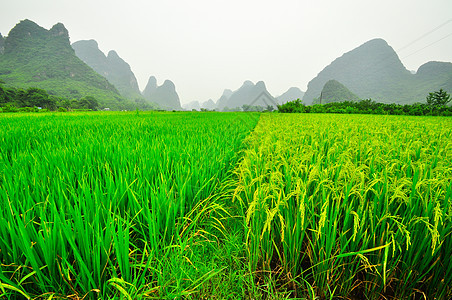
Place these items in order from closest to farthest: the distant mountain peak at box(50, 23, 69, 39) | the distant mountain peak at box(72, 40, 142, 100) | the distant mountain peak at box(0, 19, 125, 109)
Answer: the distant mountain peak at box(0, 19, 125, 109)
the distant mountain peak at box(50, 23, 69, 39)
the distant mountain peak at box(72, 40, 142, 100)

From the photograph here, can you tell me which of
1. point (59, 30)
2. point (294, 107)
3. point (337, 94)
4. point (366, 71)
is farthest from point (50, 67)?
point (366, 71)

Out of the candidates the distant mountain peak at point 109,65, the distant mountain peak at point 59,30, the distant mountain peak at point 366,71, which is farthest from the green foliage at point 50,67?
the distant mountain peak at point 366,71

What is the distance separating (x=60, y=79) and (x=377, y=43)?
215 meters

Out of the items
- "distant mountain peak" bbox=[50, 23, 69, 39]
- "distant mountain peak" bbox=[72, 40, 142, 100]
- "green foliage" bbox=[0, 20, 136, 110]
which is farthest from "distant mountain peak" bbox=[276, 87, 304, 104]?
"distant mountain peak" bbox=[50, 23, 69, 39]

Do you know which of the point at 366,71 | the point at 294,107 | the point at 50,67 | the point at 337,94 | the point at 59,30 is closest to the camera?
the point at 294,107

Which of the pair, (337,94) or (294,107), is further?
(337,94)

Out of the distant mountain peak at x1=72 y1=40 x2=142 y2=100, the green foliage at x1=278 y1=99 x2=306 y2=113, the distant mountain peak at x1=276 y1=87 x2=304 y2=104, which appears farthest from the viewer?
the distant mountain peak at x1=276 y1=87 x2=304 y2=104

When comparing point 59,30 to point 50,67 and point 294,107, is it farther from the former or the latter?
point 294,107

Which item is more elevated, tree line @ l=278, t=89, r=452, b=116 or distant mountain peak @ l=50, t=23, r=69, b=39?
distant mountain peak @ l=50, t=23, r=69, b=39

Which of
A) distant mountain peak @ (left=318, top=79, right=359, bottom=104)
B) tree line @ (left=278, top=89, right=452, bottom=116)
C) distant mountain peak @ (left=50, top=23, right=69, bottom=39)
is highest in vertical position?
distant mountain peak @ (left=50, top=23, right=69, bottom=39)

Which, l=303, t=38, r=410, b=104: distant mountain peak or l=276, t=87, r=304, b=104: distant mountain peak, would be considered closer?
l=303, t=38, r=410, b=104: distant mountain peak

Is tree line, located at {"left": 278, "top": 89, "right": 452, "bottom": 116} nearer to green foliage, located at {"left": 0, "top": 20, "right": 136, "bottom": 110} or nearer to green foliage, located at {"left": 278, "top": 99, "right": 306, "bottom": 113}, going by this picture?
green foliage, located at {"left": 278, "top": 99, "right": 306, "bottom": 113}

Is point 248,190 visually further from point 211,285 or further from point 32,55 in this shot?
point 32,55

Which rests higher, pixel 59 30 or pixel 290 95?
pixel 59 30
